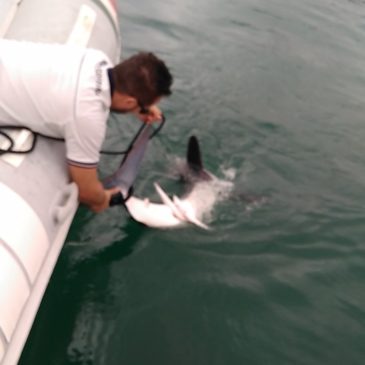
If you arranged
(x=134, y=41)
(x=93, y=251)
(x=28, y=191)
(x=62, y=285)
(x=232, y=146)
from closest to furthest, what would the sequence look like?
(x=28, y=191)
(x=62, y=285)
(x=93, y=251)
(x=232, y=146)
(x=134, y=41)

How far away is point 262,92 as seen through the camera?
8922mm

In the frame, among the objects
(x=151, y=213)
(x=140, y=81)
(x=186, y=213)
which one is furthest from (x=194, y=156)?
(x=140, y=81)

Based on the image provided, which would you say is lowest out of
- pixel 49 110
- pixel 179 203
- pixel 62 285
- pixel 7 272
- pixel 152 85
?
pixel 62 285

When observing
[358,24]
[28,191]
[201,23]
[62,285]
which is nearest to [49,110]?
[28,191]

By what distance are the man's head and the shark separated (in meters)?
0.95

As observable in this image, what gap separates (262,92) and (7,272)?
20.7ft

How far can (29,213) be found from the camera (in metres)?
3.65

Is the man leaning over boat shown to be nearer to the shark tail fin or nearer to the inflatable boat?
the inflatable boat

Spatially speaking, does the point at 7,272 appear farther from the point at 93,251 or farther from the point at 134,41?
the point at 134,41

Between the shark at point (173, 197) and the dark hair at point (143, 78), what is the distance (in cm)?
102

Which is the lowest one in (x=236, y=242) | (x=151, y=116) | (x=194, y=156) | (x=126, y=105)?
(x=236, y=242)

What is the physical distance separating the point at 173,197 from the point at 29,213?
2.25 meters

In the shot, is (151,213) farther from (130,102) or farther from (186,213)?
(130,102)

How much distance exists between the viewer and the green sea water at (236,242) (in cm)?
453
